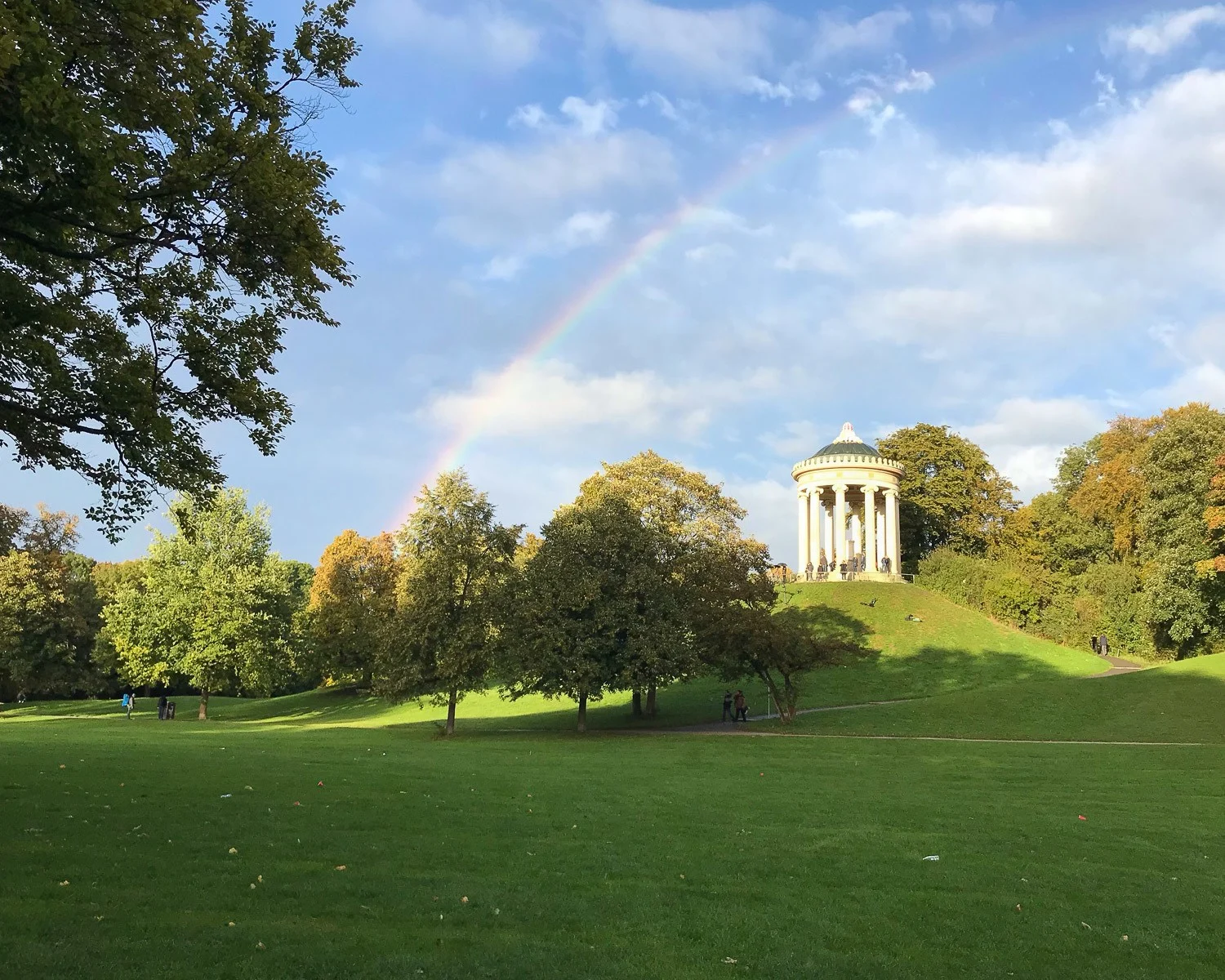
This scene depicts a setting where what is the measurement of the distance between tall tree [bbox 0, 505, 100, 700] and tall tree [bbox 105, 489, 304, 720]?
1202 cm

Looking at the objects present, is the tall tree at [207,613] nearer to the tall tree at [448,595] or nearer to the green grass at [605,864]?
the tall tree at [448,595]

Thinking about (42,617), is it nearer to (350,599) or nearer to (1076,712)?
(350,599)

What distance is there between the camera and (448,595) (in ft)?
116

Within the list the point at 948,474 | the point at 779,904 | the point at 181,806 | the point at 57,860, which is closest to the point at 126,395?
the point at 57,860

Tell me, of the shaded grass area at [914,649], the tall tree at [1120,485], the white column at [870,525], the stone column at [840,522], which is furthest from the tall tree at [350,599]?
the tall tree at [1120,485]

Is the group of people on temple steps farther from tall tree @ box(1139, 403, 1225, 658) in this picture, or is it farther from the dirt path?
tall tree @ box(1139, 403, 1225, 658)

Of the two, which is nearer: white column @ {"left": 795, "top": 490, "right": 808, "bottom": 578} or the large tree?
the large tree

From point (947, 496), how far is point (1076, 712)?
3975 cm

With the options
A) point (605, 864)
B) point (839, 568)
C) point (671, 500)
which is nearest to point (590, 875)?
point (605, 864)

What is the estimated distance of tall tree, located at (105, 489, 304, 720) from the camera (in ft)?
158

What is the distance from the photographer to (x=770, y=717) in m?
39.1

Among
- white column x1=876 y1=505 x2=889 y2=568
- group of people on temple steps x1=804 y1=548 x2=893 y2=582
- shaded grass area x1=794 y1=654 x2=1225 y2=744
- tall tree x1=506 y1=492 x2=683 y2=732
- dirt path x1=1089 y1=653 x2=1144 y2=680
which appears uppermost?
white column x1=876 y1=505 x2=889 y2=568

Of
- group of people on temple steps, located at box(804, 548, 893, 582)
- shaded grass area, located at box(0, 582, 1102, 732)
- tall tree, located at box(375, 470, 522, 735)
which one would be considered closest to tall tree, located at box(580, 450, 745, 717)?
shaded grass area, located at box(0, 582, 1102, 732)

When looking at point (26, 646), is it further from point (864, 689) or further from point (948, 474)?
point (948, 474)
